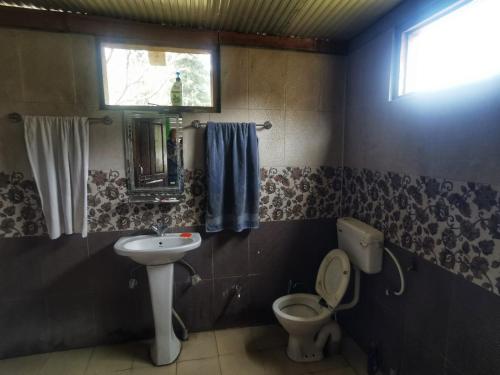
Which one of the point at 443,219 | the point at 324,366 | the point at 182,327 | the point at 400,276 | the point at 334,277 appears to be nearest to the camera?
the point at 443,219

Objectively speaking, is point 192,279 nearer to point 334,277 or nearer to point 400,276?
point 334,277

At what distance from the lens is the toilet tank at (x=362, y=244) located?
5.73 ft

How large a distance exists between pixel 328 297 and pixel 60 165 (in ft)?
6.57

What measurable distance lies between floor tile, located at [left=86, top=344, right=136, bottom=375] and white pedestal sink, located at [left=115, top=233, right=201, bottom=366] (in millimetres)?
178

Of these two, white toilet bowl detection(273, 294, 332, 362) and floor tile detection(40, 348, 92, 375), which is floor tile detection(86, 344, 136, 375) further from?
white toilet bowl detection(273, 294, 332, 362)

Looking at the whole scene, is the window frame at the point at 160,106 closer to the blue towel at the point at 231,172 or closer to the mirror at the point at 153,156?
the mirror at the point at 153,156

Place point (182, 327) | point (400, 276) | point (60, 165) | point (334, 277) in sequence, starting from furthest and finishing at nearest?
point (182, 327) < point (334, 277) < point (60, 165) < point (400, 276)

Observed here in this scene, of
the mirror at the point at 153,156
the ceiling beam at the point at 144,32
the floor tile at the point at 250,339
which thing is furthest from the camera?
the floor tile at the point at 250,339

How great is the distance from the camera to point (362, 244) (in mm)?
1801

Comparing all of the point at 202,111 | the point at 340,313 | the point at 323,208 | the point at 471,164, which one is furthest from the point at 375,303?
the point at 202,111

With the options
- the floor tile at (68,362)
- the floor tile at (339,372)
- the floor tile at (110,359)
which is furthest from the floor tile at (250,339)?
the floor tile at (68,362)

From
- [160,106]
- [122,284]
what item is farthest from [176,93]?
[122,284]

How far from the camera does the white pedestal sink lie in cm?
181

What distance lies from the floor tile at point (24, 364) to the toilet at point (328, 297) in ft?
5.34
